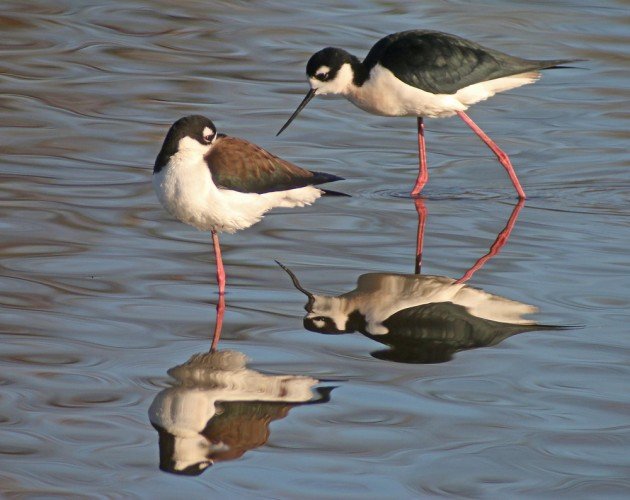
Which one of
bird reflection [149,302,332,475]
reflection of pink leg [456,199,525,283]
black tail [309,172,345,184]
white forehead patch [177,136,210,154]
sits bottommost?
bird reflection [149,302,332,475]

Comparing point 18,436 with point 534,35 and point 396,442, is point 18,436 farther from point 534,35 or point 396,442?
point 534,35

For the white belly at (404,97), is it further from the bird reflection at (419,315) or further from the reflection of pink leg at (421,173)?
the bird reflection at (419,315)

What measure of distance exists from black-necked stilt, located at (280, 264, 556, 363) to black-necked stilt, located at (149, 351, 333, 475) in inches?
24.5

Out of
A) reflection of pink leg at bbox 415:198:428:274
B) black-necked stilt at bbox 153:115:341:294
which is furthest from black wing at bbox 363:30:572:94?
black-necked stilt at bbox 153:115:341:294

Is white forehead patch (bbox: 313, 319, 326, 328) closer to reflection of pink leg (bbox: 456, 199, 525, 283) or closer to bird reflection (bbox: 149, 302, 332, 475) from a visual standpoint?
bird reflection (bbox: 149, 302, 332, 475)

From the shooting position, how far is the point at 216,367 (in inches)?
244

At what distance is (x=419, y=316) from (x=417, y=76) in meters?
2.94

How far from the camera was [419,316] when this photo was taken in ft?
22.7

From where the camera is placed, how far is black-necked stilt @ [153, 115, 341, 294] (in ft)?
22.7

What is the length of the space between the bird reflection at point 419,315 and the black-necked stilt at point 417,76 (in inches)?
81.9

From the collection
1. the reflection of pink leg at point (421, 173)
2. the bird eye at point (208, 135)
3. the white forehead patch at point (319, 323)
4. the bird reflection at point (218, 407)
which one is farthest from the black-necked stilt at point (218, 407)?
the reflection of pink leg at point (421, 173)

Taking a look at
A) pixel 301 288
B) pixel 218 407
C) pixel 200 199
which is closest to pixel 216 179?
pixel 200 199

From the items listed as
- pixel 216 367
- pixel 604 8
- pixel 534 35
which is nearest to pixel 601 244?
pixel 216 367

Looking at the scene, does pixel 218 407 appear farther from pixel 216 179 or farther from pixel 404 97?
pixel 404 97
